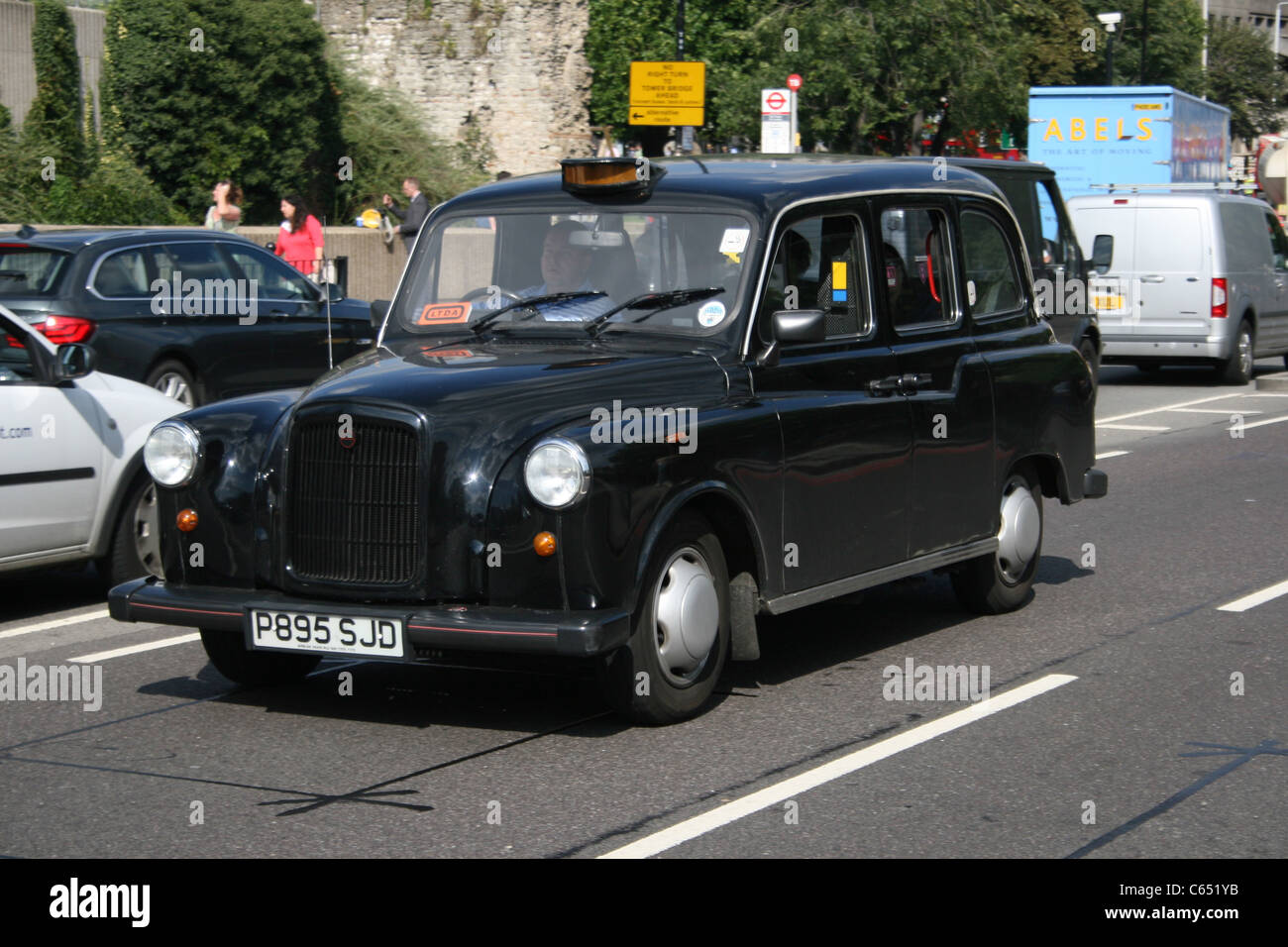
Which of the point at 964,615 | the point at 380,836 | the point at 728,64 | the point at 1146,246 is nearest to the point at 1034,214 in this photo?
the point at 1146,246

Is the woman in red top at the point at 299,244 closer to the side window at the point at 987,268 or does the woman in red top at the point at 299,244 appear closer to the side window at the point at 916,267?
the side window at the point at 987,268

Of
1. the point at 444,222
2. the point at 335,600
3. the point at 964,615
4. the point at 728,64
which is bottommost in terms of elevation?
the point at 964,615

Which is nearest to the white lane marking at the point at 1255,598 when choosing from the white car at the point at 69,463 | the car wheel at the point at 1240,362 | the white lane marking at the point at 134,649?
the white lane marking at the point at 134,649

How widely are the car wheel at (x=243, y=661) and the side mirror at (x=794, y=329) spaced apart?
2.10 m

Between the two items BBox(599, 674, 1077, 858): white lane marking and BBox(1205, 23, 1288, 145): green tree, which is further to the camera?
BBox(1205, 23, 1288, 145): green tree

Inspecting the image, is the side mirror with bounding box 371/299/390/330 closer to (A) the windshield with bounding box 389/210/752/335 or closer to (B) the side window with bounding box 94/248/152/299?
(A) the windshield with bounding box 389/210/752/335

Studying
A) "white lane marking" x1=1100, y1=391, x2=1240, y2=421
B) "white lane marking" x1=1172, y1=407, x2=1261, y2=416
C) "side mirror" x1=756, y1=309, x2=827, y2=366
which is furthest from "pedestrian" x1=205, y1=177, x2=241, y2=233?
"side mirror" x1=756, y1=309, x2=827, y2=366

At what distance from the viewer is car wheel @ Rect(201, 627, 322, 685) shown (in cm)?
708

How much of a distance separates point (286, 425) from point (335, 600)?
65 centimetres

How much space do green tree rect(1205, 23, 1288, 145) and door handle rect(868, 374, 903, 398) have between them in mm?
78939

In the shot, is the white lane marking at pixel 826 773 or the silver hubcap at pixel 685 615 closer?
the white lane marking at pixel 826 773

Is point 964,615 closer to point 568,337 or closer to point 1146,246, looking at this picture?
point 568,337

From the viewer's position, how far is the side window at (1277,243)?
23.5 meters

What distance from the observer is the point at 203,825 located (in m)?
5.42
